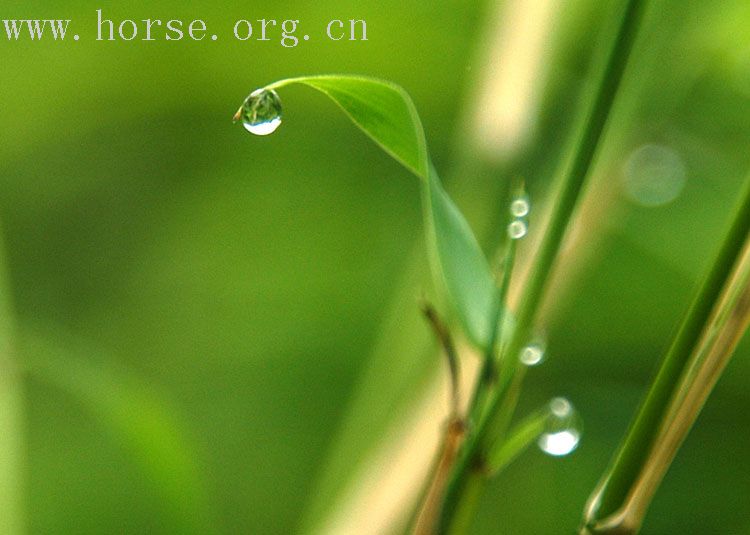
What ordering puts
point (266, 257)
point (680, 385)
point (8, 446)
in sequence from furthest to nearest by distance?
point (266, 257)
point (8, 446)
point (680, 385)

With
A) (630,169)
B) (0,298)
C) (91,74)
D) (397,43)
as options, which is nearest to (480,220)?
(630,169)

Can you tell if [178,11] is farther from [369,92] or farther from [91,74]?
[369,92]

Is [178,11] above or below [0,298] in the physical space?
above

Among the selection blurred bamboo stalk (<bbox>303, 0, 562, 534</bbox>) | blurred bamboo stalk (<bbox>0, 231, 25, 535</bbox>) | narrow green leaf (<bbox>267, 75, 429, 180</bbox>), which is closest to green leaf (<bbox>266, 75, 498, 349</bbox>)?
narrow green leaf (<bbox>267, 75, 429, 180</bbox>)

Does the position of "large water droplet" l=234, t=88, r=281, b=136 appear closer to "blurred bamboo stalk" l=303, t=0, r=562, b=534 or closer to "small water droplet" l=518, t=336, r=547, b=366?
"small water droplet" l=518, t=336, r=547, b=366

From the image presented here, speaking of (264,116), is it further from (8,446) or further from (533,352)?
(8,446)

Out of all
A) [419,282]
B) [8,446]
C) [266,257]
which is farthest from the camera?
[266,257]

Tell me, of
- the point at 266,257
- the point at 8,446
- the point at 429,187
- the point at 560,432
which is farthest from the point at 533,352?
the point at 266,257
